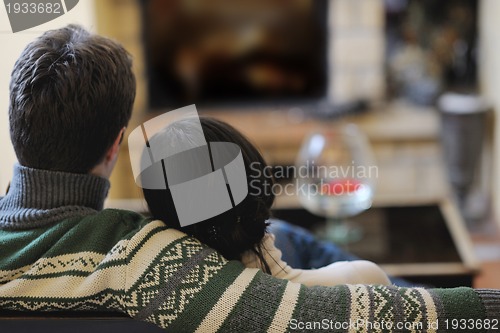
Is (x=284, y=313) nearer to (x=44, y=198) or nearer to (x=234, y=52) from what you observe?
(x=44, y=198)

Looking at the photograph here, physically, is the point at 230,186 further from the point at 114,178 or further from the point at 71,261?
the point at 114,178

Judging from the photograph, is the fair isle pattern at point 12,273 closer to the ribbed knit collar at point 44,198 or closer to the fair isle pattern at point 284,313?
the ribbed knit collar at point 44,198

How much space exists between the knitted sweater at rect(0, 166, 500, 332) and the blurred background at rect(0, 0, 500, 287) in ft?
7.25

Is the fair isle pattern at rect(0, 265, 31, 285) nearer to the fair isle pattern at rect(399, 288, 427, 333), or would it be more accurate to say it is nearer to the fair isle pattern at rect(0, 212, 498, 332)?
the fair isle pattern at rect(0, 212, 498, 332)

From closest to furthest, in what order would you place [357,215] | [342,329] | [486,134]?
[342,329], [357,215], [486,134]

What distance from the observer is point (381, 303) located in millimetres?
922

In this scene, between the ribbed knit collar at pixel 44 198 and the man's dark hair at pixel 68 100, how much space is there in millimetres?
18

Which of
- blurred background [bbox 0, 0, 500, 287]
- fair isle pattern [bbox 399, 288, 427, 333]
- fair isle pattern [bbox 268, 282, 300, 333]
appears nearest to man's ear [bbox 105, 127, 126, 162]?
fair isle pattern [bbox 268, 282, 300, 333]

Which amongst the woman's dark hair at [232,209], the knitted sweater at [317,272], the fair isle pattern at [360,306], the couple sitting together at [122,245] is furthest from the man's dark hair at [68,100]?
the fair isle pattern at [360,306]

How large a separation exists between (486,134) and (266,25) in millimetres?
1210

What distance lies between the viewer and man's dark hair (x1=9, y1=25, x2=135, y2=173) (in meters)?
1.01

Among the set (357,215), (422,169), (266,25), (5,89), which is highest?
(5,89)

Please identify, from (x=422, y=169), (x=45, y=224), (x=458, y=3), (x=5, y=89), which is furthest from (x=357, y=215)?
(x=458, y=3)

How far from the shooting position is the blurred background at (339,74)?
3.21m
